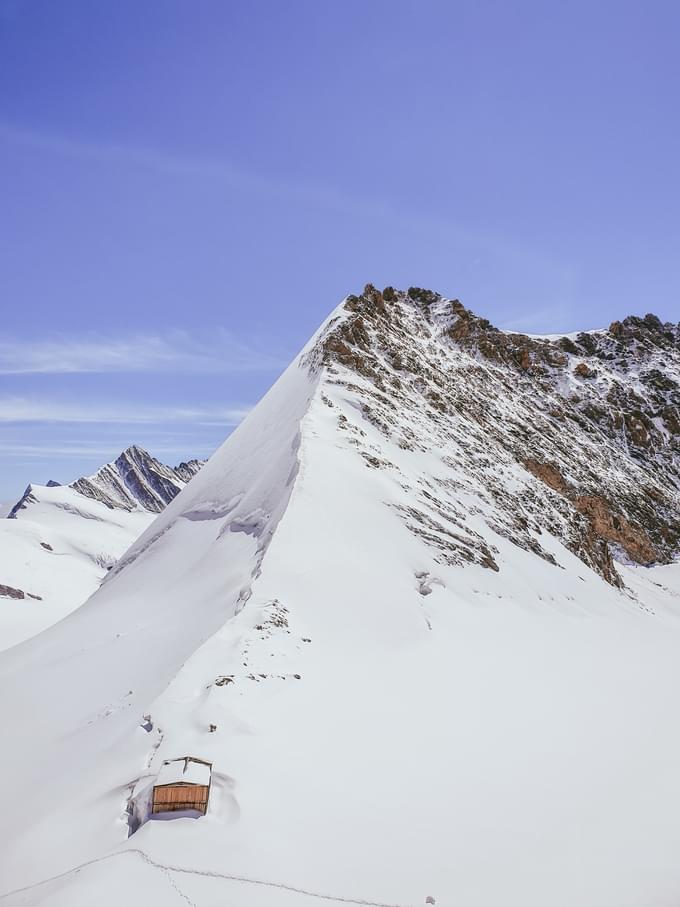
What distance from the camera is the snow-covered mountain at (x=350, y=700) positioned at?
796 cm

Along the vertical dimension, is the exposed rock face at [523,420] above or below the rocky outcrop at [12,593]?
above

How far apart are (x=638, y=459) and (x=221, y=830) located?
7144 centimetres

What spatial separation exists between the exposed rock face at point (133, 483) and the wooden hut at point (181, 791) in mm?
117239

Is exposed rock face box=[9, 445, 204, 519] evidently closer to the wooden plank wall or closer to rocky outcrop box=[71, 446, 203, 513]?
rocky outcrop box=[71, 446, 203, 513]

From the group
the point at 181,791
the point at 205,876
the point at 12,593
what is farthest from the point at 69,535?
the point at 205,876

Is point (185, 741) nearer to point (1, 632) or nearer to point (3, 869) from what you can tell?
point (3, 869)

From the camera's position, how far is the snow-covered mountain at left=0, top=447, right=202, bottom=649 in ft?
172

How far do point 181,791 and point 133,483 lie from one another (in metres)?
140

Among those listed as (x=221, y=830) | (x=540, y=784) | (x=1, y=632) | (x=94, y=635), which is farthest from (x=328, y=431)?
(x=1, y=632)

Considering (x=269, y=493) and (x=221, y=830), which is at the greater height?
(x=269, y=493)

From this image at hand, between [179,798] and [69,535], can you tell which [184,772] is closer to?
[179,798]

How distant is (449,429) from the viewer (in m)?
39.7

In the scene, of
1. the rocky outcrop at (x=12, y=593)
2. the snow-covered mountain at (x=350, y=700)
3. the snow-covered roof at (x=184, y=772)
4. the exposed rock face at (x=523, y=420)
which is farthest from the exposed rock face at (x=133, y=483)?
the snow-covered roof at (x=184, y=772)

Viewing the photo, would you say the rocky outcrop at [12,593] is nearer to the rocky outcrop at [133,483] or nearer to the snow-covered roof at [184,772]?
the snow-covered roof at [184,772]
